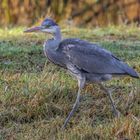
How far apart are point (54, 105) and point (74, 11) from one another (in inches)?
441

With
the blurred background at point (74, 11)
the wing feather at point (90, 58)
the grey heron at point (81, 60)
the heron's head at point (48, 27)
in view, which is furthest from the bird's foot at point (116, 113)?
the blurred background at point (74, 11)

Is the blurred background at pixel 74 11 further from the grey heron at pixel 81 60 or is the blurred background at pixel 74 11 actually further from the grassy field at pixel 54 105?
the grey heron at pixel 81 60

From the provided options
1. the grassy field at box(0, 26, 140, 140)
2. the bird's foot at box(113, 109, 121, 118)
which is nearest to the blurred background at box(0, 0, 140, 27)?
the grassy field at box(0, 26, 140, 140)

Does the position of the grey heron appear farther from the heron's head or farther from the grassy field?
the grassy field

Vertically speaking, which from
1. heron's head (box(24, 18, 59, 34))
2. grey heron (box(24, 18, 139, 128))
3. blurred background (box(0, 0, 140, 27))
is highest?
heron's head (box(24, 18, 59, 34))

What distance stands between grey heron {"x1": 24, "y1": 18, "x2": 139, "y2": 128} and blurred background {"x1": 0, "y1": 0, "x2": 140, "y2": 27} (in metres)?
8.73

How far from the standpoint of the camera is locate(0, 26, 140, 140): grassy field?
5.96 meters

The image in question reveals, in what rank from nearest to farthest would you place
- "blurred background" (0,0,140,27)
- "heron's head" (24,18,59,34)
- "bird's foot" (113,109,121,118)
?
"bird's foot" (113,109,121,118)
"heron's head" (24,18,59,34)
"blurred background" (0,0,140,27)

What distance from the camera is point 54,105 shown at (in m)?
6.86

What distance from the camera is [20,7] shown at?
16.8m

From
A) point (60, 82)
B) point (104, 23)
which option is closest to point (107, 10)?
point (104, 23)

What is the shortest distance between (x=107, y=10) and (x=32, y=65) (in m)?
8.74

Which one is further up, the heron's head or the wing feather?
the heron's head

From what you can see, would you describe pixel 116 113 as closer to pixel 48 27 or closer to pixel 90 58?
pixel 90 58
